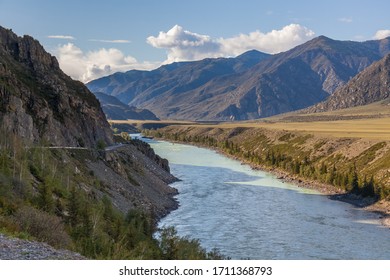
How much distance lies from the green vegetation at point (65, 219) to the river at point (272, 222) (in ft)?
33.8

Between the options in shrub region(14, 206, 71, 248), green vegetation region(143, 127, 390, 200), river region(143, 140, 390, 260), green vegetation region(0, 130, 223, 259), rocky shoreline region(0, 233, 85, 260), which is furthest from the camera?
green vegetation region(143, 127, 390, 200)

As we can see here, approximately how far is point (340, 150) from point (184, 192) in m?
57.9

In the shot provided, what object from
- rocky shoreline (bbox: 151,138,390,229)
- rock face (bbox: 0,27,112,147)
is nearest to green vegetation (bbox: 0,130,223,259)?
rock face (bbox: 0,27,112,147)

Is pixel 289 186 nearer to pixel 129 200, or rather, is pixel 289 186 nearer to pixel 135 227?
pixel 129 200

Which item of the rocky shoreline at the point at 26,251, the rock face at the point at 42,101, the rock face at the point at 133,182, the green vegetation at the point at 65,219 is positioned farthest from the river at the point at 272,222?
the rocky shoreline at the point at 26,251

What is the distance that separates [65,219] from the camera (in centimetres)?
3569

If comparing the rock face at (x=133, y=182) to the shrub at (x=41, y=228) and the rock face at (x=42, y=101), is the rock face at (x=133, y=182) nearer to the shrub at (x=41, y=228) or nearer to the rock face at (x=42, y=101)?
the rock face at (x=42, y=101)

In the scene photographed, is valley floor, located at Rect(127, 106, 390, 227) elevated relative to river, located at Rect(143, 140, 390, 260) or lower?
elevated

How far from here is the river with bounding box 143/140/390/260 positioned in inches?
1922

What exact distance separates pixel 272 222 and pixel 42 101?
49.1 m

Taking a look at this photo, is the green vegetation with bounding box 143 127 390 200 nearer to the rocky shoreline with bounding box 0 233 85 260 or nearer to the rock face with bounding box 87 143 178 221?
the rock face with bounding box 87 143 178 221

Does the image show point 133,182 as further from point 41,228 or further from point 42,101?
point 41,228

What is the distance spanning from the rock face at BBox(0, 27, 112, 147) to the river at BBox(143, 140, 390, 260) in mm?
24917

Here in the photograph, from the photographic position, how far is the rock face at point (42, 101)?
71812 millimetres
